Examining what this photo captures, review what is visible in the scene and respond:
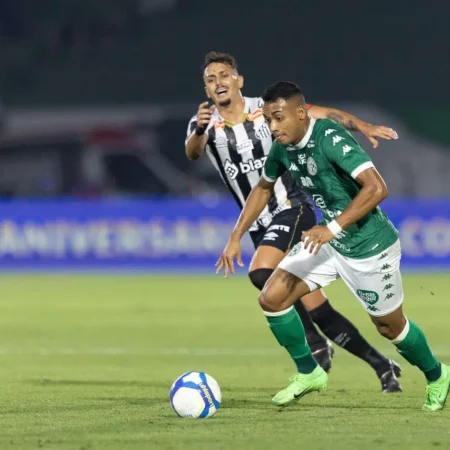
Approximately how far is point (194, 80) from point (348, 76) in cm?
418

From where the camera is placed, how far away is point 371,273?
6613 mm

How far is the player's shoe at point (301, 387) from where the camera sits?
6918 millimetres

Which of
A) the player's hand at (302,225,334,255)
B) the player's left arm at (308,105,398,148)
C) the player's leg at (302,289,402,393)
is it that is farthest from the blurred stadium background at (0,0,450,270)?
the player's hand at (302,225,334,255)

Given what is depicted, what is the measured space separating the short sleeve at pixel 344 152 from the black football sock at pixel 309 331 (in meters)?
2.08

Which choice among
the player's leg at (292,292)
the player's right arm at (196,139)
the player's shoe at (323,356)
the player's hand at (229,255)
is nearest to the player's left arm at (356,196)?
the player's leg at (292,292)

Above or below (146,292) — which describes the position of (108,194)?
below

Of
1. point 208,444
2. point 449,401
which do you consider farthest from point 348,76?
point 208,444

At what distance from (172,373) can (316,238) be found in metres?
3.13

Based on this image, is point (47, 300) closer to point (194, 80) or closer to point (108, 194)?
point (108, 194)

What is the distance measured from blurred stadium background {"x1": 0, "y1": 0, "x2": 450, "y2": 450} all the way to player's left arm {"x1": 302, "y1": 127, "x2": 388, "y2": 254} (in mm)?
8345

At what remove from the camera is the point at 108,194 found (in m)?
25.7

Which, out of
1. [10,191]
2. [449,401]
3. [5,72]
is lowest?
[10,191]

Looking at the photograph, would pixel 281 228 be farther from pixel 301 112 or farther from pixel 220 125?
pixel 301 112

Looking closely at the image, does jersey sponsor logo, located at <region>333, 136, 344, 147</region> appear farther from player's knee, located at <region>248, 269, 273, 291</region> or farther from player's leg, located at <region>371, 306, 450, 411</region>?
player's knee, located at <region>248, 269, 273, 291</region>
